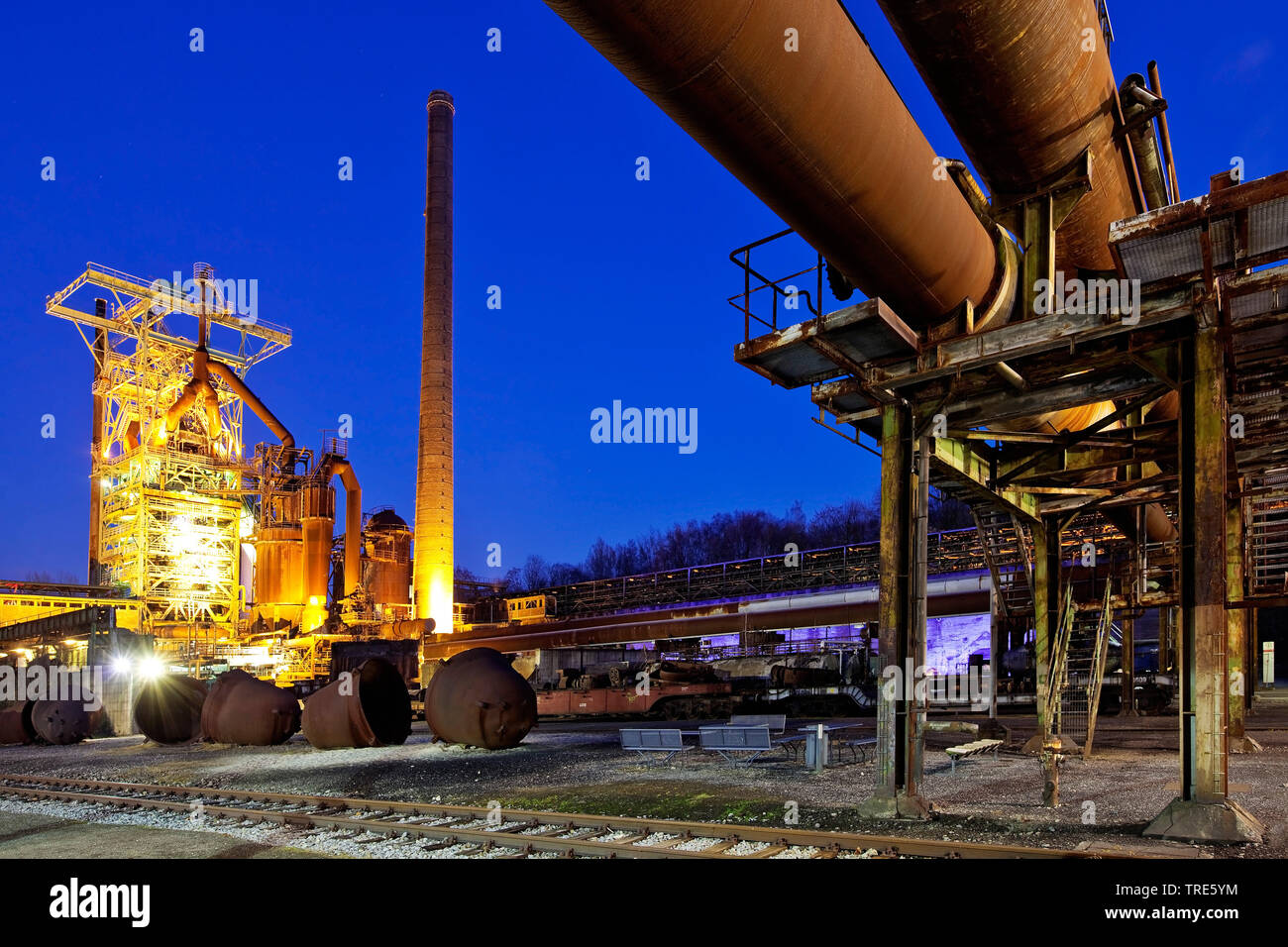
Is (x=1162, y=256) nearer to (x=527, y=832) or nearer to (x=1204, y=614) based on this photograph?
(x=1204, y=614)

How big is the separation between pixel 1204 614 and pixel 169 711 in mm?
26595

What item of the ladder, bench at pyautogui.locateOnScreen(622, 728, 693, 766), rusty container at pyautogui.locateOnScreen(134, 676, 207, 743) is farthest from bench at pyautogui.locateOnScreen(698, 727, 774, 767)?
rusty container at pyautogui.locateOnScreen(134, 676, 207, 743)

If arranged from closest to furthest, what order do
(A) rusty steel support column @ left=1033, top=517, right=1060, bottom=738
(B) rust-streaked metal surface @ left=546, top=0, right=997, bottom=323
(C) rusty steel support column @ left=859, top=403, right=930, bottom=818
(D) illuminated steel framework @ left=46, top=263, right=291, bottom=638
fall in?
(B) rust-streaked metal surface @ left=546, top=0, right=997, bottom=323
(C) rusty steel support column @ left=859, top=403, right=930, bottom=818
(A) rusty steel support column @ left=1033, top=517, right=1060, bottom=738
(D) illuminated steel framework @ left=46, top=263, right=291, bottom=638

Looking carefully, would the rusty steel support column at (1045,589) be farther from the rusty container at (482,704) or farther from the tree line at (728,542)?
the tree line at (728,542)

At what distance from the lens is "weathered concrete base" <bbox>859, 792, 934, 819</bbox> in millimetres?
9680

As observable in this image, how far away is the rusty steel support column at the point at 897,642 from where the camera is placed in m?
9.84

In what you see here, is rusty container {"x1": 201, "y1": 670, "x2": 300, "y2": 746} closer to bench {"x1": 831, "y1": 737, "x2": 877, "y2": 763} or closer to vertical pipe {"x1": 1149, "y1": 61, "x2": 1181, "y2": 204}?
bench {"x1": 831, "y1": 737, "x2": 877, "y2": 763}

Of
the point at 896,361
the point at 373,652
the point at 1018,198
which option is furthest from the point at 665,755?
the point at 373,652

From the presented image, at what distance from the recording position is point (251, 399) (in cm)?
5281

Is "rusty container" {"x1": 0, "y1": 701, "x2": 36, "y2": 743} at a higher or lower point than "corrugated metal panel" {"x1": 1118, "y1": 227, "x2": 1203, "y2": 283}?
lower

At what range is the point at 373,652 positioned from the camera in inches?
1588

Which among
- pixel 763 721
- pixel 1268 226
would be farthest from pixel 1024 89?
pixel 763 721

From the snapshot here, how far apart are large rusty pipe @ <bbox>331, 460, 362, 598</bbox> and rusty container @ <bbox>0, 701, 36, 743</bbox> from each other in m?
23.8

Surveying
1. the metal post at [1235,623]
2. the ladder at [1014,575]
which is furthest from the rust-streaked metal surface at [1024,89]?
the metal post at [1235,623]
